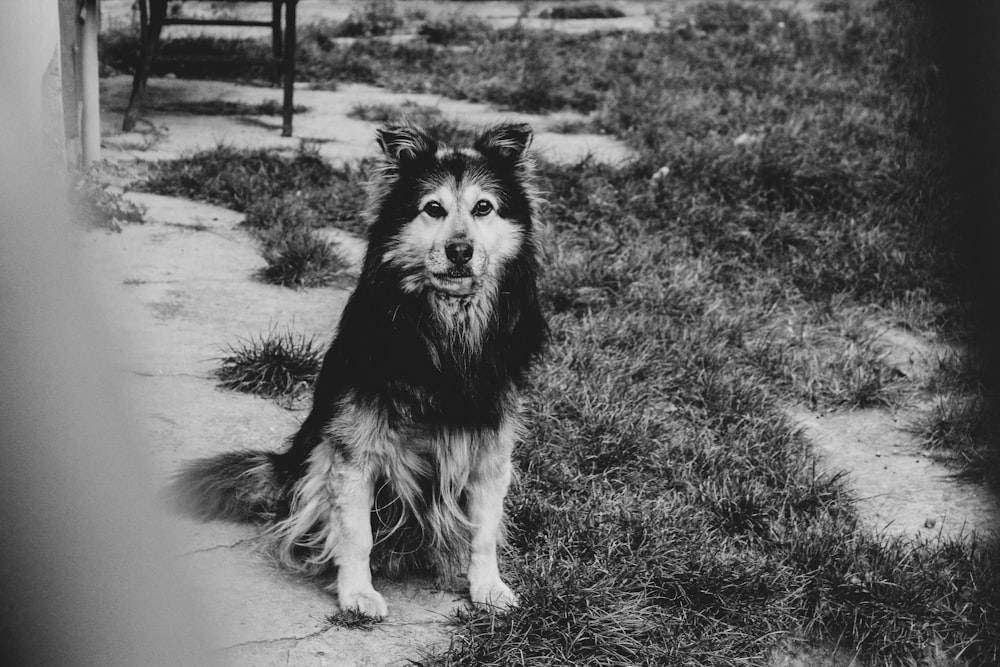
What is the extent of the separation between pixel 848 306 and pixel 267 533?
3.45 metres

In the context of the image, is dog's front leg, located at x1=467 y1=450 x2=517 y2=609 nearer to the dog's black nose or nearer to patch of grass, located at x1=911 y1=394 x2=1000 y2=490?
the dog's black nose

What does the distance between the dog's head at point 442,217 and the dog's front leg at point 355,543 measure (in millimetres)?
593

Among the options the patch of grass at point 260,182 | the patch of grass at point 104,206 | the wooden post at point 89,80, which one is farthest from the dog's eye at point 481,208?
the wooden post at point 89,80

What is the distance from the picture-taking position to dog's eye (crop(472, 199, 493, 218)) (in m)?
2.87

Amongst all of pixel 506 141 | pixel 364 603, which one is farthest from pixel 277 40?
pixel 364 603

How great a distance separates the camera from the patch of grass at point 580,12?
11609mm

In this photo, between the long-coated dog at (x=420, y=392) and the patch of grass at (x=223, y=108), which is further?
the patch of grass at (x=223, y=108)

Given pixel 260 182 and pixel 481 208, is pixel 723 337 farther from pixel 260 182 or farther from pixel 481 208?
pixel 260 182

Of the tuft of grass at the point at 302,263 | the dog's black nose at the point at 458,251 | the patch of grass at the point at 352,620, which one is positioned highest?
the dog's black nose at the point at 458,251

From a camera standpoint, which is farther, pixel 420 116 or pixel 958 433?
pixel 420 116

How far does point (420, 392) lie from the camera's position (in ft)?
9.18

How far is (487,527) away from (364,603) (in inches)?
16.8

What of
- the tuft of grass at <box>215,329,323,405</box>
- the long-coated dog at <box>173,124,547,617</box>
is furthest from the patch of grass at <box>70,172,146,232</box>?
the long-coated dog at <box>173,124,547,617</box>

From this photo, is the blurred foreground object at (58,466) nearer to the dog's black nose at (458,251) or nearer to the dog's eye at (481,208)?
the dog's black nose at (458,251)
